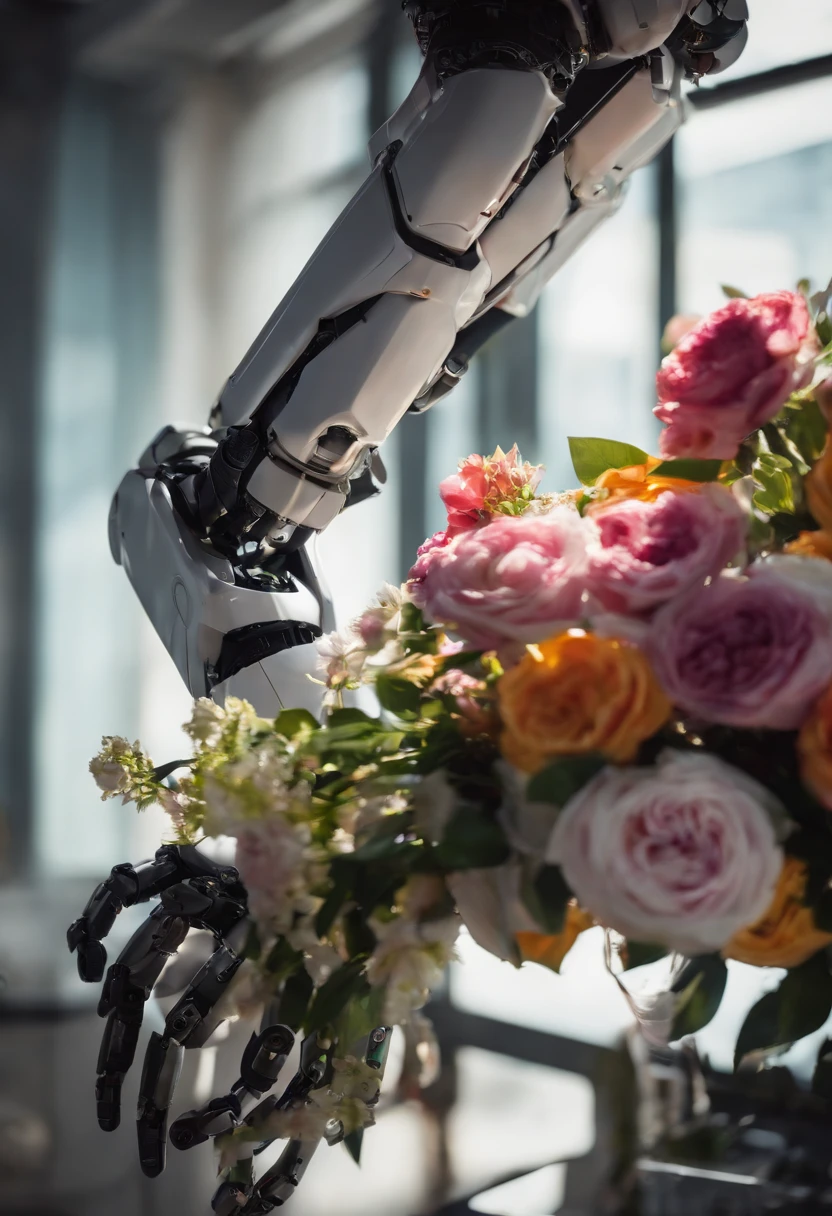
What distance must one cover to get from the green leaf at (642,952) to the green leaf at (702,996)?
3cm

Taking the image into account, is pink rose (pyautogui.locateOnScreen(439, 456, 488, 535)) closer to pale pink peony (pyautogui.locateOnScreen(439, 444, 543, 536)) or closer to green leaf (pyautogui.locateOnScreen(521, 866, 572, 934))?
pale pink peony (pyautogui.locateOnScreen(439, 444, 543, 536))

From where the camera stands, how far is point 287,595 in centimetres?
88

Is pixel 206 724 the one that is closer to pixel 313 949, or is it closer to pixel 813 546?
pixel 313 949

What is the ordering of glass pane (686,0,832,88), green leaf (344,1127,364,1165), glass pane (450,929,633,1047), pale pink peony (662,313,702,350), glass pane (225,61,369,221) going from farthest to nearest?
1. glass pane (225,61,369,221)
2. glass pane (450,929,633,1047)
3. glass pane (686,0,832,88)
4. pale pink peony (662,313,702,350)
5. green leaf (344,1127,364,1165)

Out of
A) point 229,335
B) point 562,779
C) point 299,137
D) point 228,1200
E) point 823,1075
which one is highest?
point 299,137

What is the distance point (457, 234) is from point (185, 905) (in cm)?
49

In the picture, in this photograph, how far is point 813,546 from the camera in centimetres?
42

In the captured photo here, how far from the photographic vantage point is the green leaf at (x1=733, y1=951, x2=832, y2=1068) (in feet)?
1.26

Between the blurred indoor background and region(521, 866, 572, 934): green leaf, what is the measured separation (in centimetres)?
158

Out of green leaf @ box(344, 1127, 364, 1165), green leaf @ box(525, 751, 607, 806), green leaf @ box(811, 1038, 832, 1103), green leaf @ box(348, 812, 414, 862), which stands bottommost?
green leaf @ box(344, 1127, 364, 1165)

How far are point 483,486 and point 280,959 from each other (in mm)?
301

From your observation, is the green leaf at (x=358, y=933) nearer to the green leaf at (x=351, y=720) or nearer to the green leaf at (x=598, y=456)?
the green leaf at (x=351, y=720)

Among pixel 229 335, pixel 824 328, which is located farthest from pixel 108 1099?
pixel 229 335

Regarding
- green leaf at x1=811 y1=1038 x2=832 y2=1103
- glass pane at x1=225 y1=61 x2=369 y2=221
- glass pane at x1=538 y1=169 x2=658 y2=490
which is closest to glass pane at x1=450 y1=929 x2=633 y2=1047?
glass pane at x1=538 y1=169 x2=658 y2=490
